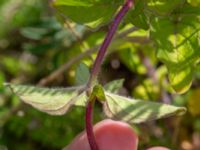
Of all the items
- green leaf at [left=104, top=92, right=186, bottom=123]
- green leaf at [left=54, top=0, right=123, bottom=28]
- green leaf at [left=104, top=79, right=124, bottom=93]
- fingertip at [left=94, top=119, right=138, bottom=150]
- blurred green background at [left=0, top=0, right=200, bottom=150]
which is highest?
green leaf at [left=54, top=0, right=123, bottom=28]

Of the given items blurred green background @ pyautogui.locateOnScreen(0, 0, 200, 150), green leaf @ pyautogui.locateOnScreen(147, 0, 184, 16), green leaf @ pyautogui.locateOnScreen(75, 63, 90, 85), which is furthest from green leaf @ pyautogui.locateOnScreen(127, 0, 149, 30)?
blurred green background @ pyautogui.locateOnScreen(0, 0, 200, 150)

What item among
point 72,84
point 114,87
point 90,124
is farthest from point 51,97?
point 72,84

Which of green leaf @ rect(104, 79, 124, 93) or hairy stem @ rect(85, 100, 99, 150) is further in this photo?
green leaf @ rect(104, 79, 124, 93)

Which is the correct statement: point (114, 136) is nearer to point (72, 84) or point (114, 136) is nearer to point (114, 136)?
point (114, 136)

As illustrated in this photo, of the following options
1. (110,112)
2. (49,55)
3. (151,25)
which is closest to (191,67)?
(151,25)

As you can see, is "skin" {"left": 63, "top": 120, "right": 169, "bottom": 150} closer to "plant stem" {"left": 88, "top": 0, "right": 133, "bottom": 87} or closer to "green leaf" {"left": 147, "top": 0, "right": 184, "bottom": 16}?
"plant stem" {"left": 88, "top": 0, "right": 133, "bottom": 87}

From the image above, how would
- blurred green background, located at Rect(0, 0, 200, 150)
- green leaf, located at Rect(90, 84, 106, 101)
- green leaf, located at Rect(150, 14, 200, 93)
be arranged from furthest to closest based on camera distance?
blurred green background, located at Rect(0, 0, 200, 150) < green leaf, located at Rect(150, 14, 200, 93) < green leaf, located at Rect(90, 84, 106, 101)
